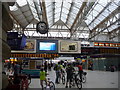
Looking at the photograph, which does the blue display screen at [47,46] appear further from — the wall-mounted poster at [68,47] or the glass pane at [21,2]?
the glass pane at [21,2]

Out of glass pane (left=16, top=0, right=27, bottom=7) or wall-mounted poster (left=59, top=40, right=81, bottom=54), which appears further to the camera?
glass pane (left=16, top=0, right=27, bottom=7)

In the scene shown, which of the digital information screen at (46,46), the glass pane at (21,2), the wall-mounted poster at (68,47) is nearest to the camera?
the digital information screen at (46,46)

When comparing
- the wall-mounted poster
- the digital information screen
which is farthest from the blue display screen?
the wall-mounted poster

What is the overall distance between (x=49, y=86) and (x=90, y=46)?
1871 centimetres

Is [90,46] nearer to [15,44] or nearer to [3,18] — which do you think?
[15,44]

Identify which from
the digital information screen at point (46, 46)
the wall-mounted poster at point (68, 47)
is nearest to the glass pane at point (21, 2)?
the digital information screen at point (46, 46)

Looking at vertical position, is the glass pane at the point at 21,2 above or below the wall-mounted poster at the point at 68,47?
above

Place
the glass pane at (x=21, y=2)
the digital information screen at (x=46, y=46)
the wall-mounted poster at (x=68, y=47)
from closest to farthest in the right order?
the digital information screen at (x=46, y=46), the wall-mounted poster at (x=68, y=47), the glass pane at (x=21, y=2)

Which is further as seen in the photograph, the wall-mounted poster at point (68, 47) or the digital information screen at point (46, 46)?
the wall-mounted poster at point (68, 47)

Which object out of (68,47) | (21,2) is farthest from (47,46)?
(21,2)

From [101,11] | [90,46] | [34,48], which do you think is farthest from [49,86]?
[101,11]

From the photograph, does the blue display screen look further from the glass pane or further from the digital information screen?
the glass pane

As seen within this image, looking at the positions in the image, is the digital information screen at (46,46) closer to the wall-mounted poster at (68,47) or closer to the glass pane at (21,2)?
the wall-mounted poster at (68,47)

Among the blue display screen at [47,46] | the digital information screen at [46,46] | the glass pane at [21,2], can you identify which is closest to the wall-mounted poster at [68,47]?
the digital information screen at [46,46]
